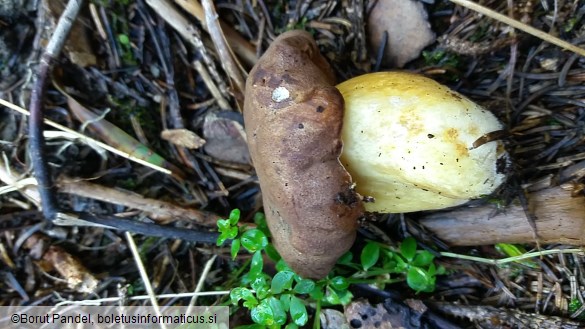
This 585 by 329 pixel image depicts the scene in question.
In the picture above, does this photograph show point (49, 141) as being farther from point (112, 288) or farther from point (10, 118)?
point (112, 288)

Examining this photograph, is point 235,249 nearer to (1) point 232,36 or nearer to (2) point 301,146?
(2) point 301,146

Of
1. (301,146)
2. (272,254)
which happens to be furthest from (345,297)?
(301,146)

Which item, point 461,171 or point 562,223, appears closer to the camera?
point 461,171

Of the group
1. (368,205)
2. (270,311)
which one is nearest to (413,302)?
(368,205)

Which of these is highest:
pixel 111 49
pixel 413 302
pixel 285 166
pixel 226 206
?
→ pixel 111 49

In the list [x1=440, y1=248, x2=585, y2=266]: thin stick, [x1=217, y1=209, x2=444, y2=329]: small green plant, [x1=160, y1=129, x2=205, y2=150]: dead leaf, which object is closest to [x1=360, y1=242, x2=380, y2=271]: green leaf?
[x1=217, y1=209, x2=444, y2=329]: small green plant

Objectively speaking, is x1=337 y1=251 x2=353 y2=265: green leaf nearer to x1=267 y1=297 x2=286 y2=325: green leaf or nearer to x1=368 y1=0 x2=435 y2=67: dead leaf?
x1=267 y1=297 x2=286 y2=325: green leaf

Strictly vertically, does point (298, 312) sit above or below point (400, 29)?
below
